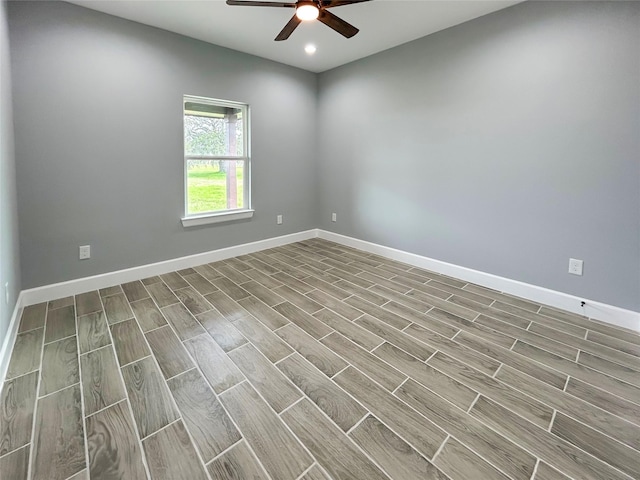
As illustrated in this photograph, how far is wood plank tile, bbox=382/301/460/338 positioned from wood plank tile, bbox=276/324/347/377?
2.69ft

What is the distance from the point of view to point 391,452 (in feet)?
4.39

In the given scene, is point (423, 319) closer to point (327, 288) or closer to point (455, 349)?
point (455, 349)

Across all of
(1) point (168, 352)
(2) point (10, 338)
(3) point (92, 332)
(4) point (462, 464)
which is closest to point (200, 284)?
(3) point (92, 332)

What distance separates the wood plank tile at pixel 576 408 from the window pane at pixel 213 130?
146 inches

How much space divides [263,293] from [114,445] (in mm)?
1731

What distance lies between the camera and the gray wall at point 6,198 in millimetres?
1979

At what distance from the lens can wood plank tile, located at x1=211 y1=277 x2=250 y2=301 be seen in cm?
296

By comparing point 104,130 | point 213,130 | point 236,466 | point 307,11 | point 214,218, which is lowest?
point 236,466

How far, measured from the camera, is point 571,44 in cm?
246

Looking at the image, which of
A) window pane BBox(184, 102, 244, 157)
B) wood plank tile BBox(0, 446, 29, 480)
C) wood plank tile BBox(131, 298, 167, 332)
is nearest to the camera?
wood plank tile BBox(0, 446, 29, 480)

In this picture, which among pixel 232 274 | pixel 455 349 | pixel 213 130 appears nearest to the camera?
pixel 455 349

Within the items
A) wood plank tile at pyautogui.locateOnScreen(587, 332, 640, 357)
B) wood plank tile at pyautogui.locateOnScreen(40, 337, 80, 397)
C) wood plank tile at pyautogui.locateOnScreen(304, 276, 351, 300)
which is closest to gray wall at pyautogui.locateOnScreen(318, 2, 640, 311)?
wood plank tile at pyautogui.locateOnScreen(587, 332, 640, 357)

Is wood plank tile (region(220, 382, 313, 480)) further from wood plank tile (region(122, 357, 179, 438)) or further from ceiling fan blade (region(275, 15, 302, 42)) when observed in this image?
ceiling fan blade (region(275, 15, 302, 42))

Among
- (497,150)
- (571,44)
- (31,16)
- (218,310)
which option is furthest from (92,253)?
(571,44)
